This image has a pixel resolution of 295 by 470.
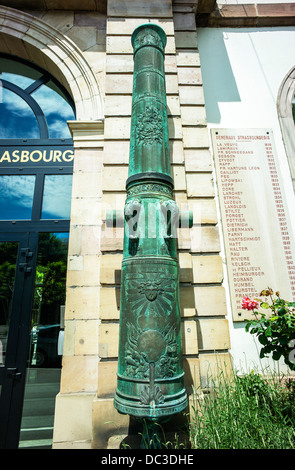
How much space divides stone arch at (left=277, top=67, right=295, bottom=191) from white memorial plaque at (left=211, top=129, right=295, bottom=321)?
0.29 m

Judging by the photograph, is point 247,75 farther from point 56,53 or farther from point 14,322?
point 14,322

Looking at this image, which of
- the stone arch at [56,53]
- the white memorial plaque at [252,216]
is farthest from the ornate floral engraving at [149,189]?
the stone arch at [56,53]

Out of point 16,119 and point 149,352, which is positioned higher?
point 16,119

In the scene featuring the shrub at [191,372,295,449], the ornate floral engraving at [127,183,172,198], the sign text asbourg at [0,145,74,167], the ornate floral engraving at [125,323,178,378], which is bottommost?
the shrub at [191,372,295,449]

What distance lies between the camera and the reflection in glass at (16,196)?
423 cm

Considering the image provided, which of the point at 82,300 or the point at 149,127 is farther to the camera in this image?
the point at 82,300

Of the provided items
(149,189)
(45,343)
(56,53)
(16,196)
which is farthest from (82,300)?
(56,53)

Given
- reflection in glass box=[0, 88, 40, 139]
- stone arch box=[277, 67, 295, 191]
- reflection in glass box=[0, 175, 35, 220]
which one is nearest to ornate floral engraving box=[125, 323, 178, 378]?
reflection in glass box=[0, 175, 35, 220]

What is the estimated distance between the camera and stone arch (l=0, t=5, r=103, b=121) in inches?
169

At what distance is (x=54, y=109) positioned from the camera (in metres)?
4.92

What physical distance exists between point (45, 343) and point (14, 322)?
56 cm

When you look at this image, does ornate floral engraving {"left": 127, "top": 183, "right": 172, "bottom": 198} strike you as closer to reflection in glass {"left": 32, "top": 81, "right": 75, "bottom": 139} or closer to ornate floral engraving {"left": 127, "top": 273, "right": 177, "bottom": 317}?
ornate floral engraving {"left": 127, "top": 273, "right": 177, "bottom": 317}

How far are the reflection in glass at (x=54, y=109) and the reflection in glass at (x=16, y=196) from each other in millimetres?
1030

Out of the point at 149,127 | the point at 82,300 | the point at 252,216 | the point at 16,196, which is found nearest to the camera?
the point at 149,127
